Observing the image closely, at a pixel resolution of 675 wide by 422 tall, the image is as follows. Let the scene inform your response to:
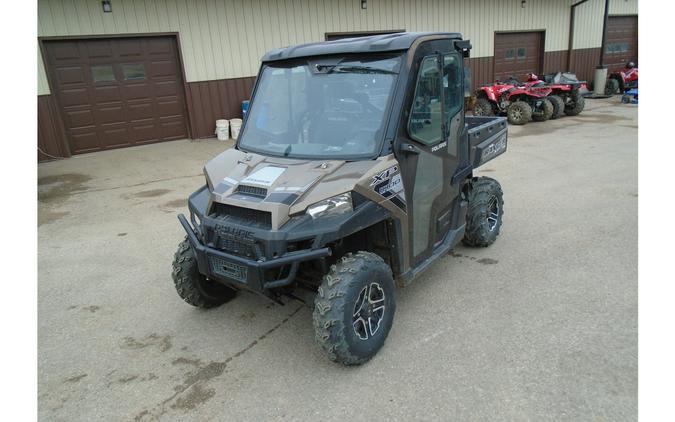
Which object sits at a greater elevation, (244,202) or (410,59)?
(410,59)

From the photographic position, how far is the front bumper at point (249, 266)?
119 inches

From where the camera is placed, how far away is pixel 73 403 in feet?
10.3

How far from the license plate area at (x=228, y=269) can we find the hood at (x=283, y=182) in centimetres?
41

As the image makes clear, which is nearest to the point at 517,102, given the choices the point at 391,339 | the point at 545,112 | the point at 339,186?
the point at 545,112

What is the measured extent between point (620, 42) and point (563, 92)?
399 inches

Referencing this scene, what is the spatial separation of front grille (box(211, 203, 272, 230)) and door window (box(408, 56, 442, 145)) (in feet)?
4.32

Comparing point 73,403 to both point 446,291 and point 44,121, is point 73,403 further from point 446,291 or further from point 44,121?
point 44,121

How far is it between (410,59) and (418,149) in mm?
686

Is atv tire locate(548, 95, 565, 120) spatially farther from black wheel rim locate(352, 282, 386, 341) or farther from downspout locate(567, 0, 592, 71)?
black wheel rim locate(352, 282, 386, 341)

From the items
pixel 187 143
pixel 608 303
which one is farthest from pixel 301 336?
pixel 187 143

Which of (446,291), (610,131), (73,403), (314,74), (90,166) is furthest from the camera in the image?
(610,131)

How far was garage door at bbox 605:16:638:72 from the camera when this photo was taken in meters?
20.6

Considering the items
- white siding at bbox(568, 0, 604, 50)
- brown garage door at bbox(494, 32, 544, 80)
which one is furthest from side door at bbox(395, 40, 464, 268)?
white siding at bbox(568, 0, 604, 50)

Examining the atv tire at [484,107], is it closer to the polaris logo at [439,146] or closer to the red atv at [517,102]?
the red atv at [517,102]
